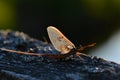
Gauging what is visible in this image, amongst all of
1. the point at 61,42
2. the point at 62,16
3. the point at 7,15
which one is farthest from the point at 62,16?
the point at 61,42

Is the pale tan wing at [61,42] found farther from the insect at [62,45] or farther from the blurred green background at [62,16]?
the blurred green background at [62,16]

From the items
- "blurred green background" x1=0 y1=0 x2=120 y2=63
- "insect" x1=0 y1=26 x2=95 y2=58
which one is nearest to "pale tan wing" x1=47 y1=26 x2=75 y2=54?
"insect" x1=0 y1=26 x2=95 y2=58

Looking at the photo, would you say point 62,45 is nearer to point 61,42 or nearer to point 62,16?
point 61,42

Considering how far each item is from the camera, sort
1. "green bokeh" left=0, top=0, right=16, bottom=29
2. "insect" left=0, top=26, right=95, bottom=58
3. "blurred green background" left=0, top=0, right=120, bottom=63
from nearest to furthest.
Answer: "insect" left=0, top=26, right=95, bottom=58 → "green bokeh" left=0, top=0, right=16, bottom=29 → "blurred green background" left=0, top=0, right=120, bottom=63

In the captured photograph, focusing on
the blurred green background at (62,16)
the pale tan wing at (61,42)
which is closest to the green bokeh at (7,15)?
the blurred green background at (62,16)

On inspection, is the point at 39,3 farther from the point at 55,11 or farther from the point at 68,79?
the point at 68,79

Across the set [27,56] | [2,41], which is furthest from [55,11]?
[27,56]

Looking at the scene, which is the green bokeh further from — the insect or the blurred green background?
the insect

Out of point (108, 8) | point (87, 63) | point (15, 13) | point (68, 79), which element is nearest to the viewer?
point (68, 79)
